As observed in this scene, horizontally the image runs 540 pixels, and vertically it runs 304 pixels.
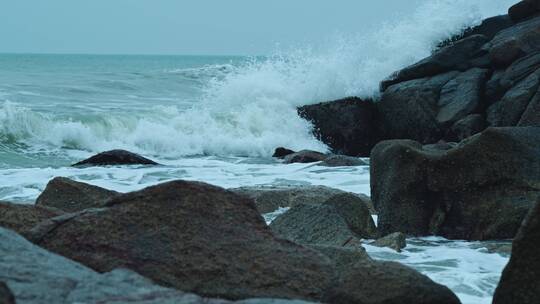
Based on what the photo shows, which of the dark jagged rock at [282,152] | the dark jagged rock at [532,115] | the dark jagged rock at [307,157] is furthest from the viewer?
the dark jagged rock at [282,152]

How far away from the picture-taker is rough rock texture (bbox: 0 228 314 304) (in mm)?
2385

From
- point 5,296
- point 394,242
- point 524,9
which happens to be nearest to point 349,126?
point 524,9

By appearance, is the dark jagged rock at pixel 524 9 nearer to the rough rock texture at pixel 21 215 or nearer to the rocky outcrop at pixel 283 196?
the rocky outcrop at pixel 283 196

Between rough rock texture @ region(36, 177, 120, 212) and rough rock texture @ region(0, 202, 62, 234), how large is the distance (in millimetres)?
1475

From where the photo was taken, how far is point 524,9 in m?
12.2

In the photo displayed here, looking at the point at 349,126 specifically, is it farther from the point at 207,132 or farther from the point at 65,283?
the point at 65,283

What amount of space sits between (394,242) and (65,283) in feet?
9.53

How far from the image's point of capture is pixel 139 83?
2581 centimetres

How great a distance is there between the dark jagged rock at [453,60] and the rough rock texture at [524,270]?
9.32 m

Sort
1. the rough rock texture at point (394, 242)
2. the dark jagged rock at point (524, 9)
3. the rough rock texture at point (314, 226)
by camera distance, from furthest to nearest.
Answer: the dark jagged rock at point (524, 9), the rough rock texture at point (394, 242), the rough rock texture at point (314, 226)

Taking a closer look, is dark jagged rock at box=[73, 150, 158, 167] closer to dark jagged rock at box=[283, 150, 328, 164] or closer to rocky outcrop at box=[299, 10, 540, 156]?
dark jagged rock at box=[283, 150, 328, 164]

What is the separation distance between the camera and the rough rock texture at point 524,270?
2.88 m

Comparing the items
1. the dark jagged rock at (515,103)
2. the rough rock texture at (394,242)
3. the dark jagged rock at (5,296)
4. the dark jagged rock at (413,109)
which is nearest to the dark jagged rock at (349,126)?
the dark jagged rock at (413,109)

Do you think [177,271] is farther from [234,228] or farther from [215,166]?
[215,166]
